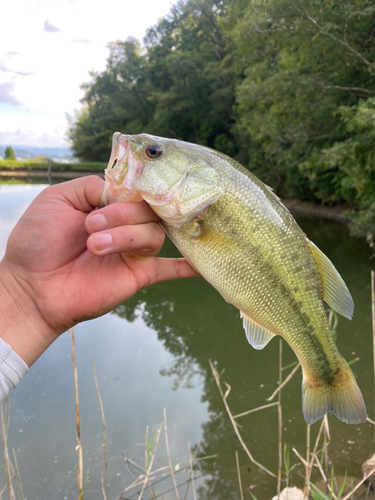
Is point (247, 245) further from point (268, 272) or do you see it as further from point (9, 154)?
point (9, 154)

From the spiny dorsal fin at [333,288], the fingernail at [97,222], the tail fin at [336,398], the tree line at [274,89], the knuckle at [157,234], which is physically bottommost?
the tail fin at [336,398]

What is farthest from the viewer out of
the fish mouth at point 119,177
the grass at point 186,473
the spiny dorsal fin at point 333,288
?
the grass at point 186,473

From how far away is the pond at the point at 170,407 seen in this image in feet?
11.5

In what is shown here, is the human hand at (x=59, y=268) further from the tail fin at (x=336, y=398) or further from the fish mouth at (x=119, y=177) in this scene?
the tail fin at (x=336, y=398)

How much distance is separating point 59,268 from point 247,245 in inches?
36.8

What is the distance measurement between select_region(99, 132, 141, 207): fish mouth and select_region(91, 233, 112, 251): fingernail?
8.0 inches

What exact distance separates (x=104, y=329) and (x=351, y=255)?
27.2ft

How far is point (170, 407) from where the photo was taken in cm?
450

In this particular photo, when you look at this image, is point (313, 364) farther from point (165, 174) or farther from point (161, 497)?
point (161, 497)

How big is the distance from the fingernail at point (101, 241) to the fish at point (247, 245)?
204 mm

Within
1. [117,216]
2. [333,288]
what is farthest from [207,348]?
[117,216]

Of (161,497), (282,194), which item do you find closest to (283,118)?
(282,194)

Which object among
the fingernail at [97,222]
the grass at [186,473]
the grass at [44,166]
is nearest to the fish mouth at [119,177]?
the fingernail at [97,222]

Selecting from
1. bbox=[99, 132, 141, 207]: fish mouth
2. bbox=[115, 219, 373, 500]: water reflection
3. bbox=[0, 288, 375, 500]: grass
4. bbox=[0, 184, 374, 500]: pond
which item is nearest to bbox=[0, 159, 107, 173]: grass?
bbox=[115, 219, 373, 500]: water reflection
